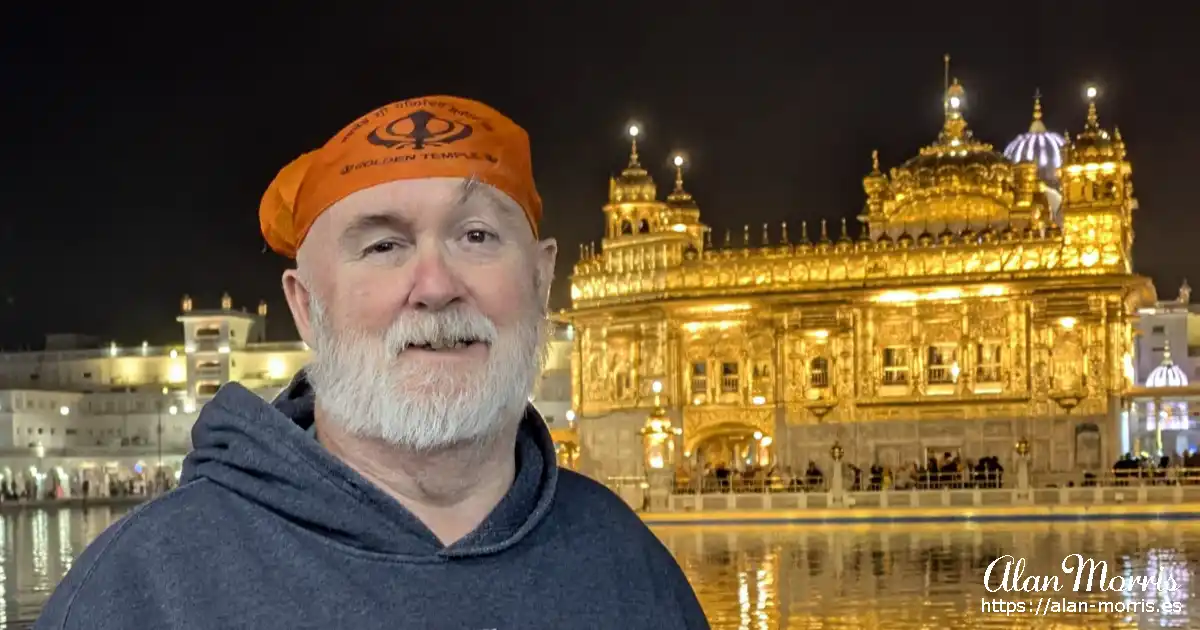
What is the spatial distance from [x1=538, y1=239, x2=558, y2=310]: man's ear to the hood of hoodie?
0.46 m

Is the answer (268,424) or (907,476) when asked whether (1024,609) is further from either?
(907,476)

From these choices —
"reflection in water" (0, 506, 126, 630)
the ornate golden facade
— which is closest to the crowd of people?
the ornate golden facade

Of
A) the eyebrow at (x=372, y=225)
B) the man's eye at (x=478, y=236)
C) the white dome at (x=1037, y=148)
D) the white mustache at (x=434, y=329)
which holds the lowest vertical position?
the white mustache at (x=434, y=329)

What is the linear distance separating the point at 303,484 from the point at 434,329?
1.11ft

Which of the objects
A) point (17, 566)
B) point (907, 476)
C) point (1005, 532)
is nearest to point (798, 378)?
point (907, 476)

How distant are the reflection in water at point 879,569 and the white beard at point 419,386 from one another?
11.2 metres

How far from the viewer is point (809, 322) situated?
41250 millimetres

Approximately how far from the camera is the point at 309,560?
2.58 meters

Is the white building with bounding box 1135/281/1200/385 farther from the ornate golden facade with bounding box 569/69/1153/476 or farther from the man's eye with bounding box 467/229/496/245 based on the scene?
the man's eye with bounding box 467/229/496/245

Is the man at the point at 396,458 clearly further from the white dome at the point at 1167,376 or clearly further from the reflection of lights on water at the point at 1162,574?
the white dome at the point at 1167,376

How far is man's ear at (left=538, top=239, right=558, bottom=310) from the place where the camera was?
3.04 m

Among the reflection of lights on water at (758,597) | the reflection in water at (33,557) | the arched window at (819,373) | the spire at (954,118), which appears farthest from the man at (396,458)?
the spire at (954,118)

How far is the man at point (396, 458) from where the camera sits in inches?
99.2

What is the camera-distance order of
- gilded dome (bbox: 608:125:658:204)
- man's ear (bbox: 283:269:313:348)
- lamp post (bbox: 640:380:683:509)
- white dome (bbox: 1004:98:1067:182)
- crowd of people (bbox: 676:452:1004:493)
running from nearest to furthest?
man's ear (bbox: 283:269:313:348) < lamp post (bbox: 640:380:683:509) < crowd of people (bbox: 676:452:1004:493) < gilded dome (bbox: 608:125:658:204) < white dome (bbox: 1004:98:1067:182)
